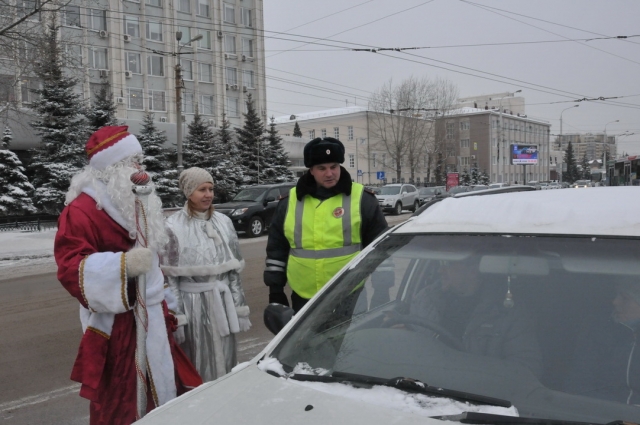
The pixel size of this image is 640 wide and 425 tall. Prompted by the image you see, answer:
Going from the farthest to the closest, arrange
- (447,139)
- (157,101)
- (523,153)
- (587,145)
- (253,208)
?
(587,145) < (523,153) < (447,139) < (157,101) < (253,208)

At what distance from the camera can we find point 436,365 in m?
2.00

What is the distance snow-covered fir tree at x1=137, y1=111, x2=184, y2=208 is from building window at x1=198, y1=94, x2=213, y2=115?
18.3 meters

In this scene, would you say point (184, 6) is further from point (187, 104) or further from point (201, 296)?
point (201, 296)

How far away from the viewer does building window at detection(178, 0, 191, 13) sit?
46.1 metres

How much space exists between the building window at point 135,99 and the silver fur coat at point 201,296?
140 ft

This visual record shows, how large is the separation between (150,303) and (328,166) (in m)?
1.33

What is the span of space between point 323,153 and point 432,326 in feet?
5.09

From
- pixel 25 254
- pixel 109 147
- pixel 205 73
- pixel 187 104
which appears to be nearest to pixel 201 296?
pixel 109 147

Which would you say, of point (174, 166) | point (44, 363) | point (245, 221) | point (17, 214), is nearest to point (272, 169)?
point (174, 166)

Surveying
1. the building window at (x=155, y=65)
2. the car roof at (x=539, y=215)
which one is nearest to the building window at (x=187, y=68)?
the building window at (x=155, y=65)

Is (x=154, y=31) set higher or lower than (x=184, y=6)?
lower

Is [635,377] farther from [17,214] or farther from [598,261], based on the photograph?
[17,214]

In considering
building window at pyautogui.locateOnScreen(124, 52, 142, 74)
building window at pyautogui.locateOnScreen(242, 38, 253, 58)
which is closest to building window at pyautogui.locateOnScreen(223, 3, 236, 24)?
building window at pyautogui.locateOnScreen(242, 38, 253, 58)

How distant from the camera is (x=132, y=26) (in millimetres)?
43062
